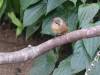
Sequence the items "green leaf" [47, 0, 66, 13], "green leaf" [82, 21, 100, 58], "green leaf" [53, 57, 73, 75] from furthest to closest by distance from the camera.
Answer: "green leaf" [47, 0, 66, 13] < "green leaf" [53, 57, 73, 75] < "green leaf" [82, 21, 100, 58]

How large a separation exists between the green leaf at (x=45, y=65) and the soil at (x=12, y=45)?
1.00ft

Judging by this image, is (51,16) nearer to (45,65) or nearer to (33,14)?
(33,14)

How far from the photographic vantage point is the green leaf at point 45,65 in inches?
110

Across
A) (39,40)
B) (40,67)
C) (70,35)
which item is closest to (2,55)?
(70,35)

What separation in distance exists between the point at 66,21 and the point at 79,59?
→ 16.6 inches

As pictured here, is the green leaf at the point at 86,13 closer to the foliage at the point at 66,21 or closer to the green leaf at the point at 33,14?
the foliage at the point at 66,21

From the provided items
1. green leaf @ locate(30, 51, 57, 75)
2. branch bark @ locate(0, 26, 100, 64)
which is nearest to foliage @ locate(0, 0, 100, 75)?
green leaf @ locate(30, 51, 57, 75)

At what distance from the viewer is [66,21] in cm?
288

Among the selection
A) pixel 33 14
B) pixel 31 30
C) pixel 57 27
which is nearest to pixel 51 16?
pixel 33 14

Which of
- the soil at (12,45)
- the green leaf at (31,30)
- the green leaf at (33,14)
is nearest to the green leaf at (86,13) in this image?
the green leaf at (33,14)

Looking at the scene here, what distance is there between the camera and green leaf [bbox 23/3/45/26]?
2.93m

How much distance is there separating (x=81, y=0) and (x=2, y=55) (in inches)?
62.2

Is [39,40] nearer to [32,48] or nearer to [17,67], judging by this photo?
[17,67]

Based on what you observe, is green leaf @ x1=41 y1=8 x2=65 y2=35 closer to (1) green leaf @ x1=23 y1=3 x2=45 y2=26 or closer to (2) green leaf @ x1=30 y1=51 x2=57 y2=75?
(1) green leaf @ x1=23 y1=3 x2=45 y2=26
